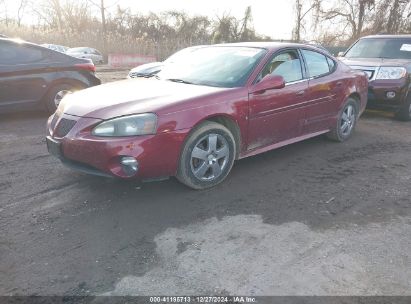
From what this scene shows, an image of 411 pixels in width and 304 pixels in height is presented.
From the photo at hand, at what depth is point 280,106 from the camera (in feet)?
15.4

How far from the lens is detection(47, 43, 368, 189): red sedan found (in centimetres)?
367

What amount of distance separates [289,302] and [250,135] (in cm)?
228

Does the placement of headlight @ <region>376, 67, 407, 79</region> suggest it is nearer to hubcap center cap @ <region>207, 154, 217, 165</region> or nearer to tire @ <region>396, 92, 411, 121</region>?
tire @ <region>396, 92, 411, 121</region>

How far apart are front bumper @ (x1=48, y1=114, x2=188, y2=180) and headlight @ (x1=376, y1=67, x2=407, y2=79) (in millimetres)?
5461

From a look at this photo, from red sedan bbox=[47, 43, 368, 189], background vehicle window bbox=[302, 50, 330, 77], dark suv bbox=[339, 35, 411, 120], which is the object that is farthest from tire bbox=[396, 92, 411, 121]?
background vehicle window bbox=[302, 50, 330, 77]

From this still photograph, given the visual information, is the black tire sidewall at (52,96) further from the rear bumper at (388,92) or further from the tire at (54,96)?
the rear bumper at (388,92)

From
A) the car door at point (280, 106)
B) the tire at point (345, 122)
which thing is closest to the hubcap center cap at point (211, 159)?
the car door at point (280, 106)

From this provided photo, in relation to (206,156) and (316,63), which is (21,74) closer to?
(206,156)

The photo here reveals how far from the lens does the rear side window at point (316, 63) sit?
5288 mm

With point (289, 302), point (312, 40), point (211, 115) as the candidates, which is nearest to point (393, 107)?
point (211, 115)

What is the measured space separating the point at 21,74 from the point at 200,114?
4.62 meters

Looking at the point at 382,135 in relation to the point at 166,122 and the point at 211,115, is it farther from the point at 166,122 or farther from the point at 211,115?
the point at 166,122

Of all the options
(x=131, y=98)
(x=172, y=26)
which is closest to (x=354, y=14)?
(x=172, y=26)

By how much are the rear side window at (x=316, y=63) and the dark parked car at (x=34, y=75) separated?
15.2 feet
